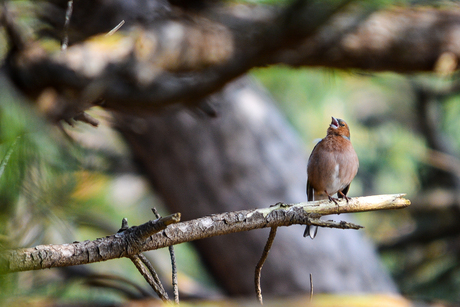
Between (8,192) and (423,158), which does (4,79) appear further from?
(423,158)

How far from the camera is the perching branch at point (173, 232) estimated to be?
1.07 meters

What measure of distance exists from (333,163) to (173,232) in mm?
1701

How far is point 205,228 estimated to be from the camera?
1.25 metres

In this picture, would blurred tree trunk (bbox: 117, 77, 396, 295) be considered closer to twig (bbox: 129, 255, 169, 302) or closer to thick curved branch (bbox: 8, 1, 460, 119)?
thick curved branch (bbox: 8, 1, 460, 119)

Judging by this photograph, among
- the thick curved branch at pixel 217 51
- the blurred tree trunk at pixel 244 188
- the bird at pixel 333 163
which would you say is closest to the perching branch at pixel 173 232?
the thick curved branch at pixel 217 51

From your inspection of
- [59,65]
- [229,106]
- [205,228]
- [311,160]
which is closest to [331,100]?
[229,106]

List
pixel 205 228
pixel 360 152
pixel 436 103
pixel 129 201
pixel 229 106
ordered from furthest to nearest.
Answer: pixel 129 201 < pixel 360 152 < pixel 436 103 < pixel 229 106 < pixel 205 228

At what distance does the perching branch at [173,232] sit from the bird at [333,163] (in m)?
1.17

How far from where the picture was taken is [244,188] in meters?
4.96

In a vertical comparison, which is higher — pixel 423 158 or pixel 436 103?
pixel 436 103

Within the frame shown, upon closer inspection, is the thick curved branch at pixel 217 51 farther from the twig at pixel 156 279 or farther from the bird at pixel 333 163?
the twig at pixel 156 279

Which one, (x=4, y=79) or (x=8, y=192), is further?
(x=4, y=79)

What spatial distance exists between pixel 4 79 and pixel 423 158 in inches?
185

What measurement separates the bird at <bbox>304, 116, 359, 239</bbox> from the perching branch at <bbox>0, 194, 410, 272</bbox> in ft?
3.83
